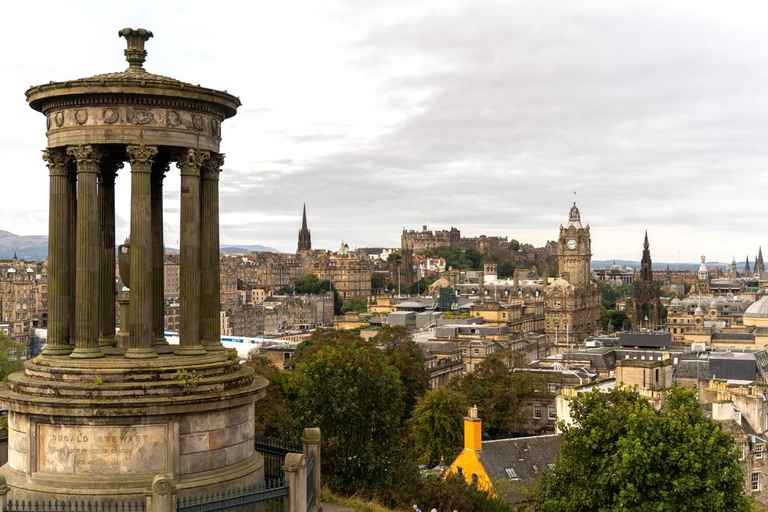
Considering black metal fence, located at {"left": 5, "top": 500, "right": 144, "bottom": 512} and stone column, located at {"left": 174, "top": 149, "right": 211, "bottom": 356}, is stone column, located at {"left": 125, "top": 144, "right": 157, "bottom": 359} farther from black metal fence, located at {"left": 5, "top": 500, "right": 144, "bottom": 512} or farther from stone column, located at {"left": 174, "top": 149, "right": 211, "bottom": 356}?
black metal fence, located at {"left": 5, "top": 500, "right": 144, "bottom": 512}

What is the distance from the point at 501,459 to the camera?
46938mm

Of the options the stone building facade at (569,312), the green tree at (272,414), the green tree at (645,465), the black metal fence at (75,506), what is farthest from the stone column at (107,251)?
the stone building facade at (569,312)

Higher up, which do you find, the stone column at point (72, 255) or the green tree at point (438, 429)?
the stone column at point (72, 255)

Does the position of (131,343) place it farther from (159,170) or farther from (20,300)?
(20,300)

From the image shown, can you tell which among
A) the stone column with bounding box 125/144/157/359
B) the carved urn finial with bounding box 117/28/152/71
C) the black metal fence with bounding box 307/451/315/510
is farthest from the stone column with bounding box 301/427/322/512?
the carved urn finial with bounding box 117/28/152/71

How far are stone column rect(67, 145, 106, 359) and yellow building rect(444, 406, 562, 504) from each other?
94.6 ft

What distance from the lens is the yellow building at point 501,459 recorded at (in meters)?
44.9

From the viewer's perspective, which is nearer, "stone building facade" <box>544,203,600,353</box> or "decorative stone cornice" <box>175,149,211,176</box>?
"decorative stone cornice" <box>175,149,211,176</box>

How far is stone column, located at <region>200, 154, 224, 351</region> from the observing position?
20062 millimetres

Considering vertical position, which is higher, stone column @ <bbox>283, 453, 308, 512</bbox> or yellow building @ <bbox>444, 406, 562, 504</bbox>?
stone column @ <bbox>283, 453, 308, 512</bbox>

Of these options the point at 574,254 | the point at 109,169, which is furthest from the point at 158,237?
the point at 574,254

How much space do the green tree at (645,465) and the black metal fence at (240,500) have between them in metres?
13.5

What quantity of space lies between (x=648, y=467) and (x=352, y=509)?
1023cm

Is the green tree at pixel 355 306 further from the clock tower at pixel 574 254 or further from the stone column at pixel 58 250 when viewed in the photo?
the stone column at pixel 58 250
